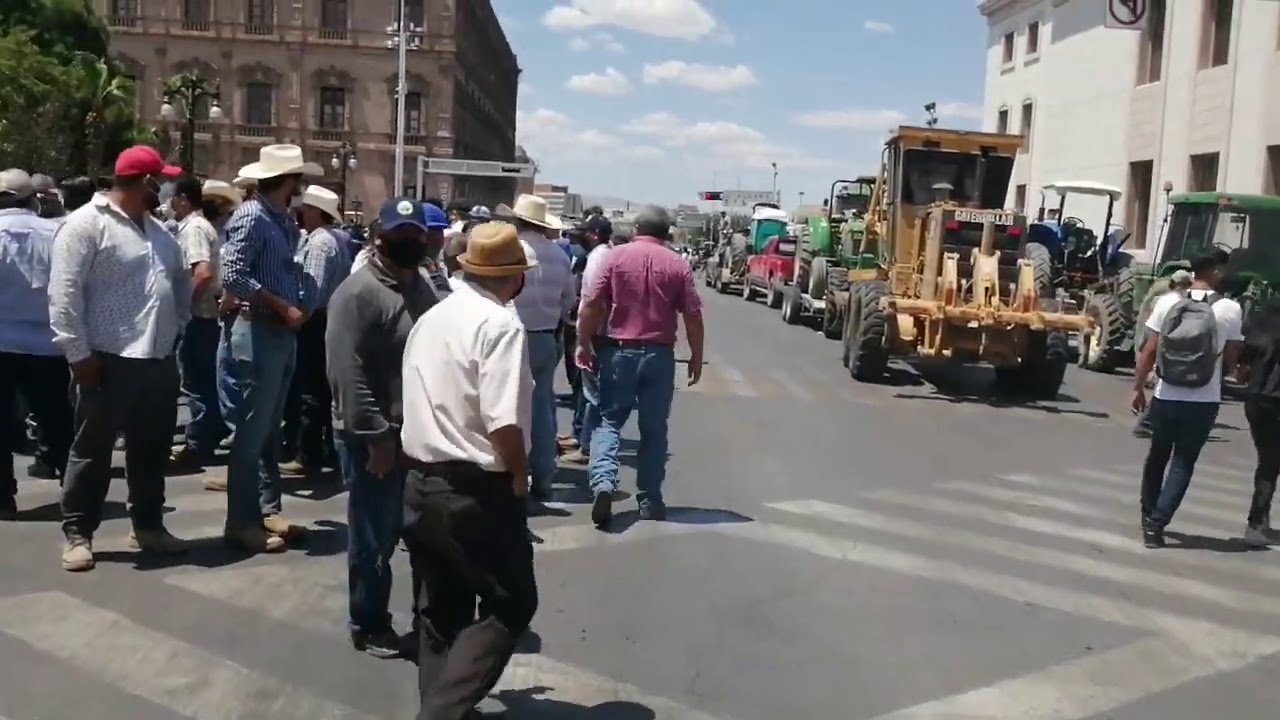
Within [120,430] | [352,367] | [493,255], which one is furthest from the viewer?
[120,430]

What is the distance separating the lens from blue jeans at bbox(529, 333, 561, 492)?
26.8 feet

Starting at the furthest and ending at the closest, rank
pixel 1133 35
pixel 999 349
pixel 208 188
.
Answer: pixel 1133 35
pixel 999 349
pixel 208 188

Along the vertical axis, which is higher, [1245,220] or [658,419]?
[1245,220]

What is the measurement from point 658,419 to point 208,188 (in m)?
3.47

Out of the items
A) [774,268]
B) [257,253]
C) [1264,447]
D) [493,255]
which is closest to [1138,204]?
[774,268]

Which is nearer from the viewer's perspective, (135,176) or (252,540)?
(135,176)

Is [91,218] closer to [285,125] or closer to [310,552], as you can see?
[310,552]

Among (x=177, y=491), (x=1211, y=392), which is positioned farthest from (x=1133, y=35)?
(x=177, y=491)

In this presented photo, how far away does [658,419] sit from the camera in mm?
7871

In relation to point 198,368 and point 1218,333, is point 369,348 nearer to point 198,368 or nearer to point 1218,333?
point 198,368

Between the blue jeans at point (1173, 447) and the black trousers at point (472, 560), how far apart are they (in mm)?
5204

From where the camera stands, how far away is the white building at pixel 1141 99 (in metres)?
27.0

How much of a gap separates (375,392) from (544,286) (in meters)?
3.44

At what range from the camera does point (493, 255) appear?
4.26 m
